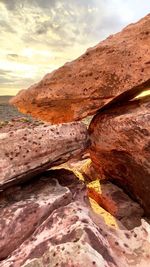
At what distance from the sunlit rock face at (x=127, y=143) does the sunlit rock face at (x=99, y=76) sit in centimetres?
86

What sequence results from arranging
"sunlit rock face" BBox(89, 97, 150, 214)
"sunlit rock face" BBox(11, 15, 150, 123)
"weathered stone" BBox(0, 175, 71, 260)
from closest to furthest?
1. "weathered stone" BBox(0, 175, 71, 260)
2. "sunlit rock face" BBox(89, 97, 150, 214)
3. "sunlit rock face" BBox(11, 15, 150, 123)

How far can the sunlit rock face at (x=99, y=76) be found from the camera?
1345cm

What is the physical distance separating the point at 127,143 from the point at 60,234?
5.65m

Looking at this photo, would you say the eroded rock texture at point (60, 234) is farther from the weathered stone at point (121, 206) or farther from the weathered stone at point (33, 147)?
the weathered stone at point (121, 206)

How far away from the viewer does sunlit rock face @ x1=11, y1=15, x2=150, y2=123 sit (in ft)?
44.1

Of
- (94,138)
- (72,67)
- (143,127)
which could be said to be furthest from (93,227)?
(72,67)

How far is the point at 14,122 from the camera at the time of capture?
46.4ft

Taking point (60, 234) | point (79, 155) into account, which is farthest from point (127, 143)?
point (60, 234)

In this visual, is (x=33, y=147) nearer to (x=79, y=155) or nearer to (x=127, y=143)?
(x=79, y=155)

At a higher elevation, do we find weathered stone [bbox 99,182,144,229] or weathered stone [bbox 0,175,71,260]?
weathered stone [bbox 0,175,71,260]

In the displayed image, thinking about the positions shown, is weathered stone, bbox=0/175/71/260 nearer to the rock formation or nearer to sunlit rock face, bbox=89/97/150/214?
the rock formation

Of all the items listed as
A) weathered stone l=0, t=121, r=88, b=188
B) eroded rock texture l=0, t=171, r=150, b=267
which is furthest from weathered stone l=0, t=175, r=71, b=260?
weathered stone l=0, t=121, r=88, b=188

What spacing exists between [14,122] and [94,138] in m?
3.92

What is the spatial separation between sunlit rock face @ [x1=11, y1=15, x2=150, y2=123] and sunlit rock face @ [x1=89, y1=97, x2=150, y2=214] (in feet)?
2.82
